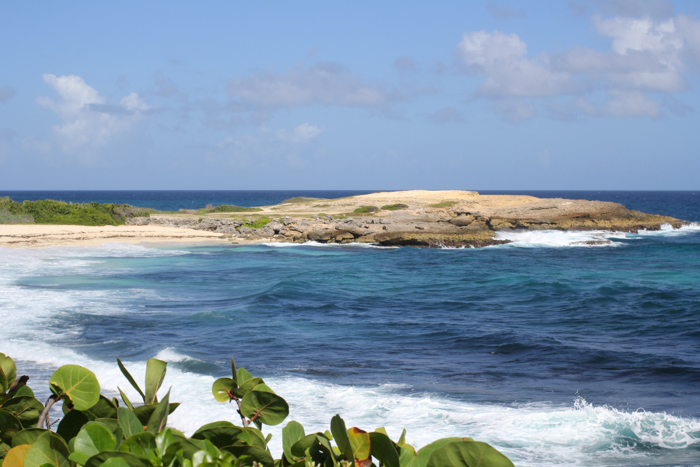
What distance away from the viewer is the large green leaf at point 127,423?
5.96ft

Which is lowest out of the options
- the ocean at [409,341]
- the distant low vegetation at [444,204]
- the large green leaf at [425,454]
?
the ocean at [409,341]

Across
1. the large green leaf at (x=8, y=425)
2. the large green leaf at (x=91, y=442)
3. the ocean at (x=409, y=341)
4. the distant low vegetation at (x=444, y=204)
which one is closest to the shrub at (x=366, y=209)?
the distant low vegetation at (x=444, y=204)

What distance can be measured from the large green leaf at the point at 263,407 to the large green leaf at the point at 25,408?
87 centimetres

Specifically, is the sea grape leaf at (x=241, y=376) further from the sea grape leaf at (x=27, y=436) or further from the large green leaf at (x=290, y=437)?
the sea grape leaf at (x=27, y=436)

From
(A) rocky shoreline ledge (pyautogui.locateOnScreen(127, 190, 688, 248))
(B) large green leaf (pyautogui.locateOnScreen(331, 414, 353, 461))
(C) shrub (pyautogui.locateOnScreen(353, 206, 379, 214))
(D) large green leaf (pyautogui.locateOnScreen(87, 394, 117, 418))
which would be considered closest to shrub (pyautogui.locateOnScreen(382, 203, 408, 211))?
(A) rocky shoreline ledge (pyautogui.locateOnScreen(127, 190, 688, 248))

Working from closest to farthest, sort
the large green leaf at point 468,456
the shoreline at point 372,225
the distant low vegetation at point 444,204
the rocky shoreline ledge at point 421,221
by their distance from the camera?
the large green leaf at point 468,456, the shoreline at point 372,225, the rocky shoreline ledge at point 421,221, the distant low vegetation at point 444,204

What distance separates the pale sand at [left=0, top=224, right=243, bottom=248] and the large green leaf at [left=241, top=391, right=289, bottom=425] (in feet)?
88.1

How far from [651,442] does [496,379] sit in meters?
2.82

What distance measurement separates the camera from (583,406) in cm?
799

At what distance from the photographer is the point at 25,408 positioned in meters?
2.32

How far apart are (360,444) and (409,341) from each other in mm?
10283

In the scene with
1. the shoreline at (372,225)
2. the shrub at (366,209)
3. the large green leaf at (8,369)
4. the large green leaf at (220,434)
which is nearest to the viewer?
the large green leaf at (220,434)

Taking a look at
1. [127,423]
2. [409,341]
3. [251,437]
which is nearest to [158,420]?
[127,423]

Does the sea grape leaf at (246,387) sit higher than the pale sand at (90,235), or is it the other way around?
the sea grape leaf at (246,387)
